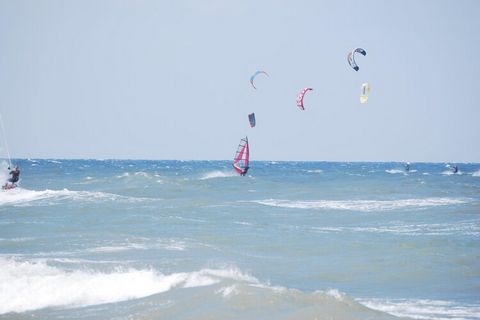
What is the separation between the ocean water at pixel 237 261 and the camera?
10.3 meters

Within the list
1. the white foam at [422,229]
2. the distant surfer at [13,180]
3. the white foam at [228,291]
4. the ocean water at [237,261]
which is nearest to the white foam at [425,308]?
the ocean water at [237,261]

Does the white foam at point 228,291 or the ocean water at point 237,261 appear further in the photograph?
the white foam at point 228,291

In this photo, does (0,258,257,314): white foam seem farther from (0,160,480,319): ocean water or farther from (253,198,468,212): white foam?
(253,198,468,212): white foam

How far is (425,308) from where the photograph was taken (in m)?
10.3

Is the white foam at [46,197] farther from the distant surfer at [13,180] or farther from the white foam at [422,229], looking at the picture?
the white foam at [422,229]

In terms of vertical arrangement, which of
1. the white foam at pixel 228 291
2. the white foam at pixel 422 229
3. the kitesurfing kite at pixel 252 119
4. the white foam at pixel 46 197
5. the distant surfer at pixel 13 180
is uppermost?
the kitesurfing kite at pixel 252 119

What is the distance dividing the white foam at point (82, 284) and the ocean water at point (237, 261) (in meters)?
0.02

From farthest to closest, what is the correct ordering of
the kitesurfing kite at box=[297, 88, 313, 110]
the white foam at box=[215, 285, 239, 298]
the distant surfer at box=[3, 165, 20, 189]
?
1. the distant surfer at box=[3, 165, 20, 189]
2. the kitesurfing kite at box=[297, 88, 313, 110]
3. the white foam at box=[215, 285, 239, 298]

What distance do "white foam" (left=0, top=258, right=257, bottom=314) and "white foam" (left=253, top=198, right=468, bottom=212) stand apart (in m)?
14.5

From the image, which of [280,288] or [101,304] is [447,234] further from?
[101,304]

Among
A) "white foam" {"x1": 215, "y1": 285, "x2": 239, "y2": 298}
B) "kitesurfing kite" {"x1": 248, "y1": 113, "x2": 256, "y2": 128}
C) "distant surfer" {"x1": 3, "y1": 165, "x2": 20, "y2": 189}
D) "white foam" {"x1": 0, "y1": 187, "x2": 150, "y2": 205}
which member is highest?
"kitesurfing kite" {"x1": 248, "y1": 113, "x2": 256, "y2": 128}

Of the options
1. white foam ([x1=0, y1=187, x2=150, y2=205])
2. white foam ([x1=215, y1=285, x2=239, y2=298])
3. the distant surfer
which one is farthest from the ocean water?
the distant surfer

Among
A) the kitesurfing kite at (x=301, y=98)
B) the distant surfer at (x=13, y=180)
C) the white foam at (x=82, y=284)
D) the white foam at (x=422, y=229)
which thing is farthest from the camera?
the distant surfer at (x=13, y=180)

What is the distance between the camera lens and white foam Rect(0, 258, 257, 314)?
1101 cm
